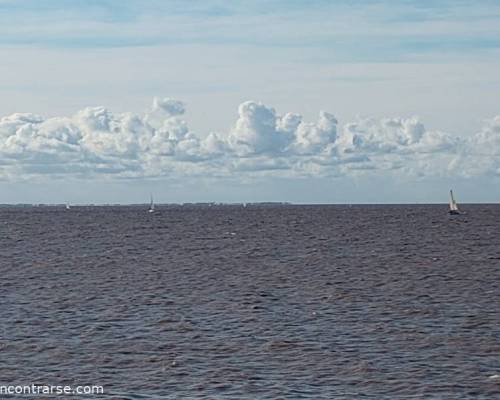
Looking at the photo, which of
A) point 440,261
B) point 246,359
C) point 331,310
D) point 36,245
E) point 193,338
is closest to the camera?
point 246,359

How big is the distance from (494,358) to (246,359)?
355 inches

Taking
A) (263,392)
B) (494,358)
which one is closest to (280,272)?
(494,358)

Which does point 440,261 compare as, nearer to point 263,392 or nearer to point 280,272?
point 280,272

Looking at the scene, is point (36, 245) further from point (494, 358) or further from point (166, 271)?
point (494, 358)

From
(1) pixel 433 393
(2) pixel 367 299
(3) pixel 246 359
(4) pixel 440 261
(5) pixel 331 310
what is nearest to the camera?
(1) pixel 433 393

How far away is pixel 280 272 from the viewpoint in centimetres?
7006

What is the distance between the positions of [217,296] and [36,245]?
58.8 meters

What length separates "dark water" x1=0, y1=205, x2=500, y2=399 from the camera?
31250 millimetres

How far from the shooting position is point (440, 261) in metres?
79.7

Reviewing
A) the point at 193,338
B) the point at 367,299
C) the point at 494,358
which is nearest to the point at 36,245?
the point at 367,299

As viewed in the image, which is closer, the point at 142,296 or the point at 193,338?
the point at 193,338

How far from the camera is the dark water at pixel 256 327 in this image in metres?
31.2

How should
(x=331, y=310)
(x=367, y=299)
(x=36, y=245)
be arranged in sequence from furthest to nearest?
(x=36, y=245), (x=367, y=299), (x=331, y=310)

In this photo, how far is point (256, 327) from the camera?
42219 mm
